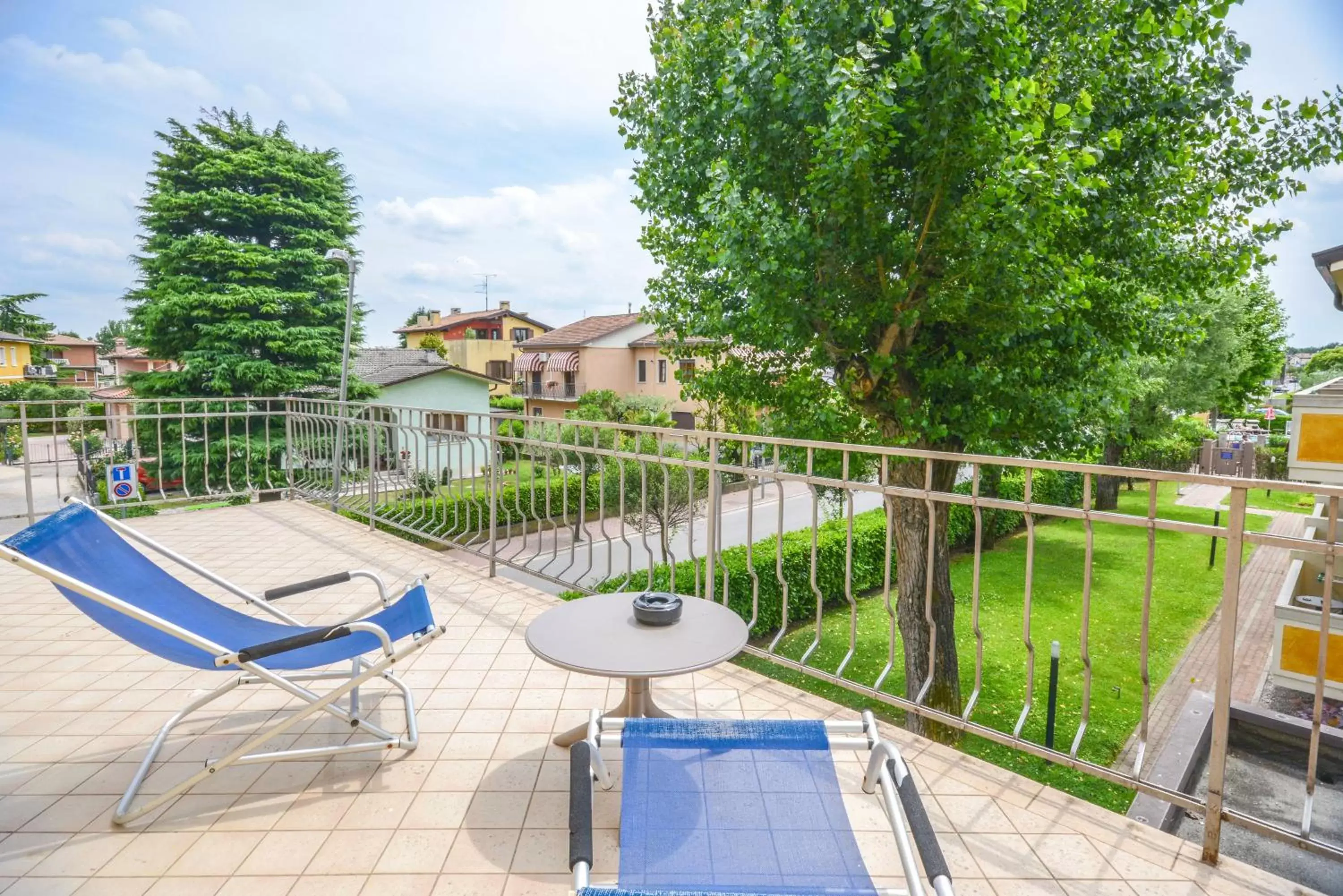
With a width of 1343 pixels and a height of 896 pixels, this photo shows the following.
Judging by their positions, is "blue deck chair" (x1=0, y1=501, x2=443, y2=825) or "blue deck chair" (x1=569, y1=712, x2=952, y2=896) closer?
"blue deck chair" (x1=569, y1=712, x2=952, y2=896)

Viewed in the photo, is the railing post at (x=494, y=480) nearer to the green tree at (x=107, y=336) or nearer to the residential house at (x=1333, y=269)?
the residential house at (x=1333, y=269)

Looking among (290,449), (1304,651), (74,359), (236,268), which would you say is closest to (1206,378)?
(1304,651)

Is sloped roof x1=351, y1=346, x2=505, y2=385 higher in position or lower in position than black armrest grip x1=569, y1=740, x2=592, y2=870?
higher

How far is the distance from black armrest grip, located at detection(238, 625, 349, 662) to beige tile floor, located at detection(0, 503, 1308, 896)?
1.88ft

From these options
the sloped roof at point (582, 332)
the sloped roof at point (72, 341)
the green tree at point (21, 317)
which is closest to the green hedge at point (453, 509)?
the sloped roof at point (582, 332)

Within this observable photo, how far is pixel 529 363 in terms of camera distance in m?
39.7

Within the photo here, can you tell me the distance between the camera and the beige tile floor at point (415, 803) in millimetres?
2012

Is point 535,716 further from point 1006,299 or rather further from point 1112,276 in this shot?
point 1112,276

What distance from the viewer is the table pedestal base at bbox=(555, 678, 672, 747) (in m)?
2.52

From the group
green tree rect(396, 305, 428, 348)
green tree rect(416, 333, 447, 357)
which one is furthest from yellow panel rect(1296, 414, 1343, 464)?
green tree rect(396, 305, 428, 348)

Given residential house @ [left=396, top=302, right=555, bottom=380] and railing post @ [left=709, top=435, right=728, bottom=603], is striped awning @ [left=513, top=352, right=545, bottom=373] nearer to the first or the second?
residential house @ [left=396, top=302, right=555, bottom=380]

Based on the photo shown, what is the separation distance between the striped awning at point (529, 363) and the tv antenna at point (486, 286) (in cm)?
1135

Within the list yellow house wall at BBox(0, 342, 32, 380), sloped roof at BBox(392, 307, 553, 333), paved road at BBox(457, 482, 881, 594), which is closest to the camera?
paved road at BBox(457, 482, 881, 594)

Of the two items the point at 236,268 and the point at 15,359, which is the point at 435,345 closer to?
the point at 15,359
